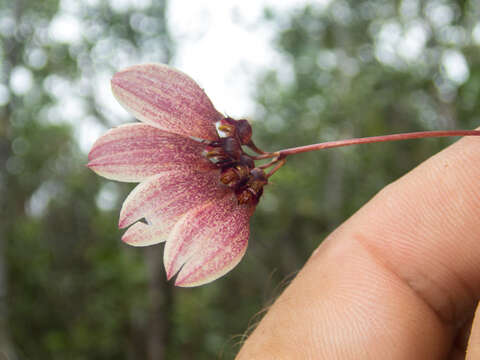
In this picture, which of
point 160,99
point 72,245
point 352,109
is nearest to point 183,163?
point 160,99

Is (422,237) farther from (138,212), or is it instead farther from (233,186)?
(138,212)

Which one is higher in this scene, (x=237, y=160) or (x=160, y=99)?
(x=160, y=99)

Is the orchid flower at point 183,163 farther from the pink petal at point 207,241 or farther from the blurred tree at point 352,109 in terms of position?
the blurred tree at point 352,109

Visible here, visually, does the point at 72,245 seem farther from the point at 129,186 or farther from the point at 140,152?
the point at 140,152

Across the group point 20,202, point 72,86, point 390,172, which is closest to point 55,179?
point 20,202

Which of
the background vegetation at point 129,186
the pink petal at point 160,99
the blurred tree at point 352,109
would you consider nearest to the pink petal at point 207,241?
the pink petal at point 160,99

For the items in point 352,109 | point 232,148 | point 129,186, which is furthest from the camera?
point 352,109
